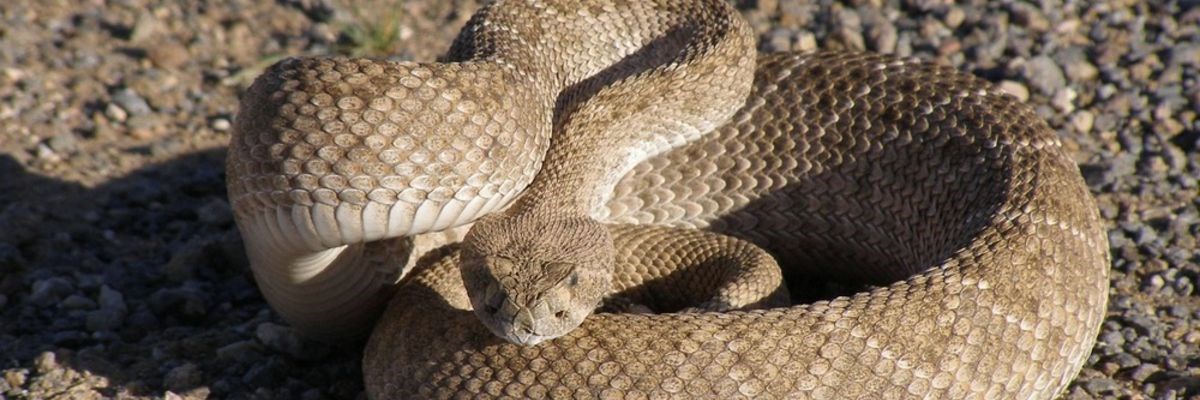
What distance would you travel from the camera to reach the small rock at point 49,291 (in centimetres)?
700

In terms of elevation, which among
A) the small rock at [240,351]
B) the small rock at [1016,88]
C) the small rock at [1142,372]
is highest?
the small rock at [240,351]

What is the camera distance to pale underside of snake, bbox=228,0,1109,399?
514 cm

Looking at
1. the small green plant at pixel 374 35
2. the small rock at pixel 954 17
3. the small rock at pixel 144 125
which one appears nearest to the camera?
the small rock at pixel 144 125

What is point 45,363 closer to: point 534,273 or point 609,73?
point 534,273

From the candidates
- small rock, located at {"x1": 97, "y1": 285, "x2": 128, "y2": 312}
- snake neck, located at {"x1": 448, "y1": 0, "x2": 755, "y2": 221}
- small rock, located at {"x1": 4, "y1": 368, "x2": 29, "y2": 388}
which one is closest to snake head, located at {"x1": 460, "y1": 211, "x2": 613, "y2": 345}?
snake neck, located at {"x1": 448, "y1": 0, "x2": 755, "y2": 221}

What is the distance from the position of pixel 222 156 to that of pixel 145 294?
6.24ft

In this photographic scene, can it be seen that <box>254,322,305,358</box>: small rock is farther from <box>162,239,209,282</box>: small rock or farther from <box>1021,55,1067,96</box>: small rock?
<box>1021,55,1067,96</box>: small rock

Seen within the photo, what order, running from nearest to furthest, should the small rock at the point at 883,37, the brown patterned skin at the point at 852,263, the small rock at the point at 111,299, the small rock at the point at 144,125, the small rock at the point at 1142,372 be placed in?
the brown patterned skin at the point at 852,263
the small rock at the point at 1142,372
the small rock at the point at 111,299
the small rock at the point at 144,125
the small rock at the point at 883,37

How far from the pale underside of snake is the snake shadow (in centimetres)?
36

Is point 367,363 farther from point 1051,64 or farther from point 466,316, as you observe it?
point 1051,64

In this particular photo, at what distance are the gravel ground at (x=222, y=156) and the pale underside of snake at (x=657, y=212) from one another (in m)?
0.51

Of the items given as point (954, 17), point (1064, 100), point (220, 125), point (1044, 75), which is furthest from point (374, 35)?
point (1064, 100)

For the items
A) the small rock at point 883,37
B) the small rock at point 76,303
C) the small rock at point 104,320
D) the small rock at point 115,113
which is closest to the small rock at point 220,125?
the small rock at point 115,113

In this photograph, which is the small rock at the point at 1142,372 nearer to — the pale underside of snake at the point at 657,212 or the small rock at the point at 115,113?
the pale underside of snake at the point at 657,212
